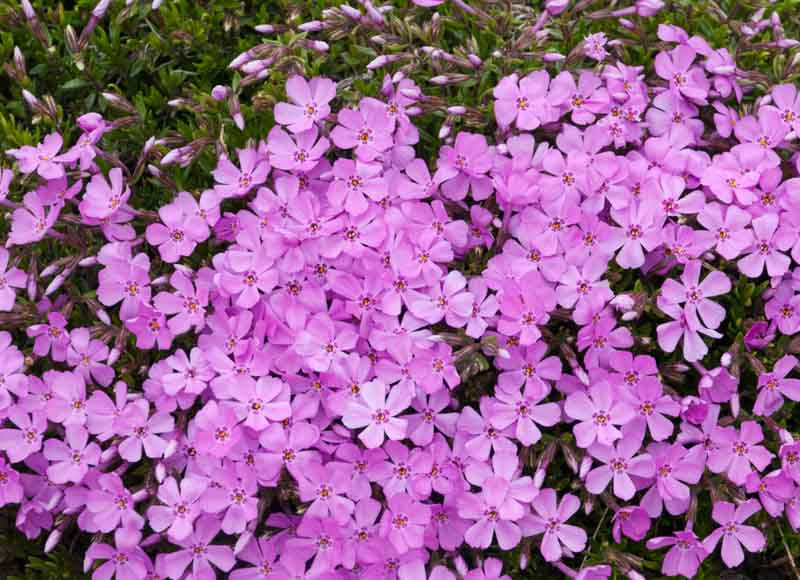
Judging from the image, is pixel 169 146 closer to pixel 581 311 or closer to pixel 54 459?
pixel 54 459

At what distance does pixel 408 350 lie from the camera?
2.69 m

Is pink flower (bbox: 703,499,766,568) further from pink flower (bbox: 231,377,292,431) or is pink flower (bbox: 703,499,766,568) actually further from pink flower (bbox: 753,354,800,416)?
pink flower (bbox: 231,377,292,431)

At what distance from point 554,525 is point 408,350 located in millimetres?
636

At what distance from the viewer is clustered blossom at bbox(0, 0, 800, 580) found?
104 inches

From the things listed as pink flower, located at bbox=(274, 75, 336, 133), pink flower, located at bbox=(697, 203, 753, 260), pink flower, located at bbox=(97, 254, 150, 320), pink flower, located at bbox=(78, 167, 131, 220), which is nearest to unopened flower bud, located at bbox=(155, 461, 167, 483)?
pink flower, located at bbox=(97, 254, 150, 320)

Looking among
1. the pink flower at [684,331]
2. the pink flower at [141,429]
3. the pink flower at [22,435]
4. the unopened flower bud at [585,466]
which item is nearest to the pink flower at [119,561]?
the pink flower at [141,429]

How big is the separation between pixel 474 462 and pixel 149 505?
36.8 inches

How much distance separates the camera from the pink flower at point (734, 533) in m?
2.71

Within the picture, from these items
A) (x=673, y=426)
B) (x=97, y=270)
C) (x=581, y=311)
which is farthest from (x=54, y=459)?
(x=673, y=426)

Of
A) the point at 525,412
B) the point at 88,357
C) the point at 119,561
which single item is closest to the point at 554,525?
the point at 525,412

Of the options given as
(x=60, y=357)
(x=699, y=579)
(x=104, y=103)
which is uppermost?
(x=104, y=103)

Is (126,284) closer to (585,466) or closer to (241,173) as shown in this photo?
(241,173)

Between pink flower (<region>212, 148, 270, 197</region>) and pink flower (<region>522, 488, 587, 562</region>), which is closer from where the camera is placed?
pink flower (<region>522, 488, 587, 562</region>)

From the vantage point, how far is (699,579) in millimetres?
2834
